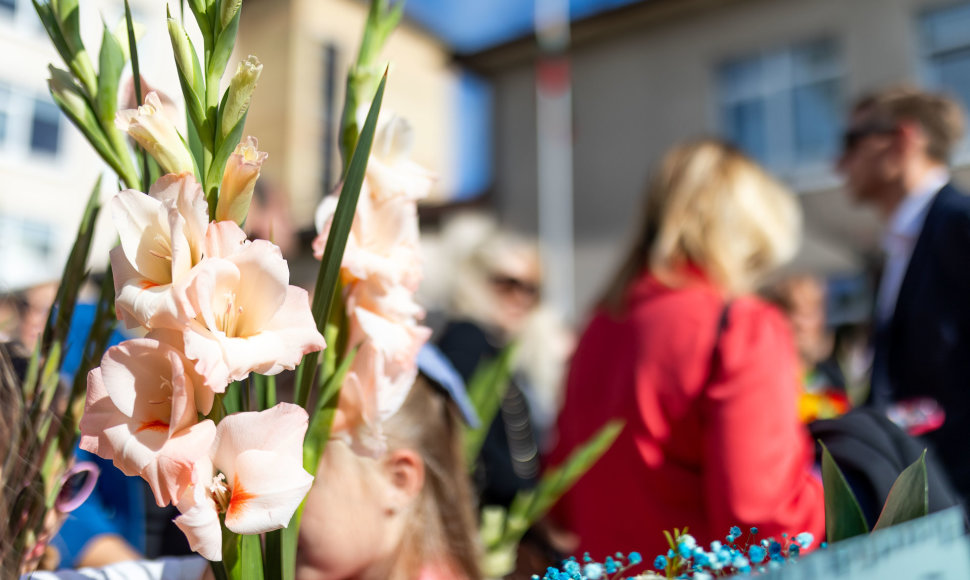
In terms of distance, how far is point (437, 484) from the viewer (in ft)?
3.82

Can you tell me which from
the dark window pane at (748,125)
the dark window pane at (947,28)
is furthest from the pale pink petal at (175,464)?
the dark window pane at (748,125)

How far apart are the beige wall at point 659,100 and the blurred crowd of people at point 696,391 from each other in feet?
23.3

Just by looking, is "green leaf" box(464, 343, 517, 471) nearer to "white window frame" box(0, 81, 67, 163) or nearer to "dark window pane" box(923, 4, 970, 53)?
"white window frame" box(0, 81, 67, 163)

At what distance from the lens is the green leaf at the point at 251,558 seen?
527 millimetres

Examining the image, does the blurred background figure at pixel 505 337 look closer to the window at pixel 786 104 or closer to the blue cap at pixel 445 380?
the blue cap at pixel 445 380

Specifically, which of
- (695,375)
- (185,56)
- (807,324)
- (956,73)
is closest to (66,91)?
(185,56)

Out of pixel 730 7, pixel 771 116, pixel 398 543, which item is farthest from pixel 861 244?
pixel 398 543

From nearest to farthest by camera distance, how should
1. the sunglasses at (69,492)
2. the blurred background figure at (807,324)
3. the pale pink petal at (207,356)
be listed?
1. the pale pink petal at (207,356)
2. the sunglasses at (69,492)
3. the blurred background figure at (807,324)

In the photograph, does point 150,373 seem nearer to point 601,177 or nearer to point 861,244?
point 861,244

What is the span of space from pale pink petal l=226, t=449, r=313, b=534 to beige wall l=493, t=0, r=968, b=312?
29.0ft

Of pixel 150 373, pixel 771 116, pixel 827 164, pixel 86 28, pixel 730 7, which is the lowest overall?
pixel 150 373

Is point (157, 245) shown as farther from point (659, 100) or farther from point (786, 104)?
point (659, 100)

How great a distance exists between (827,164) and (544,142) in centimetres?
351

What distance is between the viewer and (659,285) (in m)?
1.54
